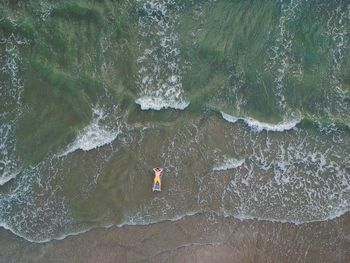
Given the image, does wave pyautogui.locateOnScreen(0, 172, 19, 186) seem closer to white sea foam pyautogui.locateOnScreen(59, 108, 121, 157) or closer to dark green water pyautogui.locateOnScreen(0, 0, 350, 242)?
dark green water pyautogui.locateOnScreen(0, 0, 350, 242)

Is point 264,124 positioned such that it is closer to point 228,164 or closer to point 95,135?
point 228,164

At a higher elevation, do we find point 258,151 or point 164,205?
point 258,151

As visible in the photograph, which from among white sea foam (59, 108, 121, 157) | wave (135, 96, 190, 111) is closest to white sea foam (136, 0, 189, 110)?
wave (135, 96, 190, 111)

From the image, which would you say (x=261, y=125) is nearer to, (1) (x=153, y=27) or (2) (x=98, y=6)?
(1) (x=153, y=27)

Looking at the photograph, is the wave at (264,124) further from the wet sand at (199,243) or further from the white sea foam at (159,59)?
the wet sand at (199,243)

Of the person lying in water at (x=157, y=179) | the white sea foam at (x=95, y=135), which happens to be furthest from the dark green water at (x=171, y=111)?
the person lying in water at (x=157, y=179)

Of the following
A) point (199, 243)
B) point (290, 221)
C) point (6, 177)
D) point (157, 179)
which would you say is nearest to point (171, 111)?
point (157, 179)

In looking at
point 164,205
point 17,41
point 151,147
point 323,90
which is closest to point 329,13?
point 323,90
